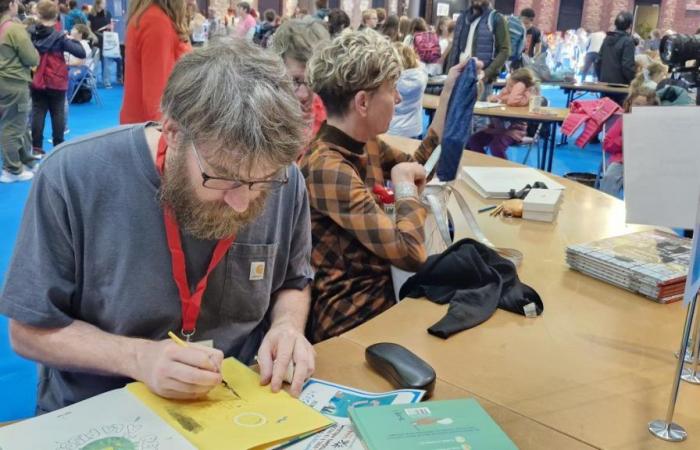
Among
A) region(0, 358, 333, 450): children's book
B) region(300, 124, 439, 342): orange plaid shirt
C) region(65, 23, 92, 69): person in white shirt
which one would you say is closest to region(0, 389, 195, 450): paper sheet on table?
region(0, 358, 333, 450): children's book

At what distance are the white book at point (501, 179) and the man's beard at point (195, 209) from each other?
64.0 inches

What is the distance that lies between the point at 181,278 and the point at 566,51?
62.9ft

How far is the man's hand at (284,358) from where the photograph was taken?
1.23 meters

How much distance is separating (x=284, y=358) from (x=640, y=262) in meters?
1.10

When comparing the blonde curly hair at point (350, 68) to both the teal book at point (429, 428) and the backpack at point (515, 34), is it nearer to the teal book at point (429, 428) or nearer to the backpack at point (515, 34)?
the teal book at point (429, 428)

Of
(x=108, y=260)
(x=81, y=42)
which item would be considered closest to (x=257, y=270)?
(x=108, y=260)

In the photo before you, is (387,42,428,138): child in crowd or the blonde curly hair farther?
(387,42,428,138): child in crowd

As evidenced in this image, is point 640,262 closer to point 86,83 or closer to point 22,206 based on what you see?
point 22,206

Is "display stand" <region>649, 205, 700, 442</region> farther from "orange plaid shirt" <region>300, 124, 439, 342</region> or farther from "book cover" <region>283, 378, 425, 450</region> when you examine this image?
"orange plaid shirt" <region>300, 124, 439, 342</region>

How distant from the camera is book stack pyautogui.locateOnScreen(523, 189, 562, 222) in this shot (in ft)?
7.87

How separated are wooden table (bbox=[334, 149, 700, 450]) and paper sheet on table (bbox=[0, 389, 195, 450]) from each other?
538mm

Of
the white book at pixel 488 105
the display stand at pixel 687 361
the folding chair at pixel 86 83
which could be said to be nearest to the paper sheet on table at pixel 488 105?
the white book at pixel 488 105

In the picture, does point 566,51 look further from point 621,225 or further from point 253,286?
point 253,286

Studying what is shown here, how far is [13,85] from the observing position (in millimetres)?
5160
